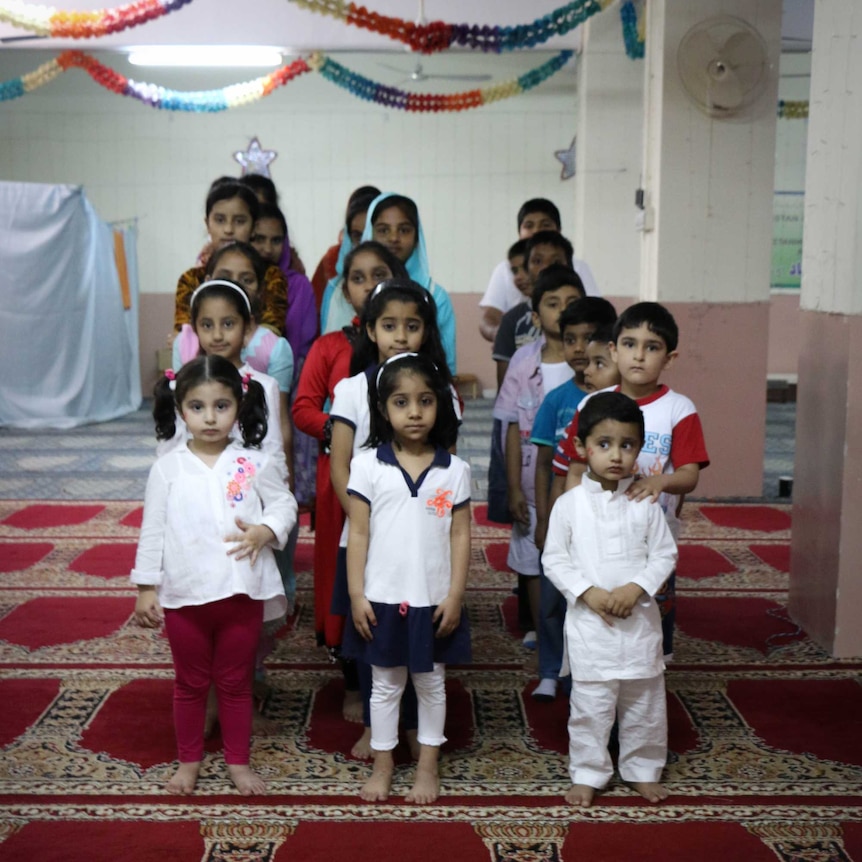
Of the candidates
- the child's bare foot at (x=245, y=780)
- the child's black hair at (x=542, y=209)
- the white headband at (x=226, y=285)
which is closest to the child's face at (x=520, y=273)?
the child's black hair at (x=542, y=209)

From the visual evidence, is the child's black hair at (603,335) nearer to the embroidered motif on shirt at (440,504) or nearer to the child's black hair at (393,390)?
the child's black hair at (393,390)

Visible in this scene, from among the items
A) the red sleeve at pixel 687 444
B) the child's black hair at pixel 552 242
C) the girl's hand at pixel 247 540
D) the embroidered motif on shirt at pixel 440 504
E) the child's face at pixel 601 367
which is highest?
the child's black hair at pixel 552 242

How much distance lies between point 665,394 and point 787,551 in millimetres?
2439

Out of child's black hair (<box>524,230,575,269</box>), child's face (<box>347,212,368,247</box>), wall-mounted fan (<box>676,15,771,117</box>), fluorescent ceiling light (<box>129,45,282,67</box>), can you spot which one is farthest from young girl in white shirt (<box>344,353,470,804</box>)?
fluorescent ceiling light (<box>129,45,282,67</box>)

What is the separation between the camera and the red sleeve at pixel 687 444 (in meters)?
2.73

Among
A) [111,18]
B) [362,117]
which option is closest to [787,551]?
[111,18]

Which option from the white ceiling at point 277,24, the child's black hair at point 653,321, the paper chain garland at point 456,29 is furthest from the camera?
the white ceiling at point 277,24

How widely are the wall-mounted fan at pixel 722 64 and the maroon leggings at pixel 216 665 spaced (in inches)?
163

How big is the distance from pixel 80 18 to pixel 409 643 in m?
6.42

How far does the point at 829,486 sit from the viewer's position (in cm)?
360

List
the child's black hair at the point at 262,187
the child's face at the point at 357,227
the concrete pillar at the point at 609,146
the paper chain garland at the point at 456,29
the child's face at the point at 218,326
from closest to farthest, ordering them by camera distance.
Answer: the child's face at the point at 218,326 → the child's face at the point at 357,227 → the child's black hair at the point at 262,187 → the paper chain garland at the point at 456,29 → the concrete pillar at the point at 609,146

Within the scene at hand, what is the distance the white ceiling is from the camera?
27.6 feet

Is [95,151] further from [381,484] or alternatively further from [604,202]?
[381,484]

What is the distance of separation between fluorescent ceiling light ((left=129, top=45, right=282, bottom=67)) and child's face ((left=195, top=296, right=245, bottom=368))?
636cm
